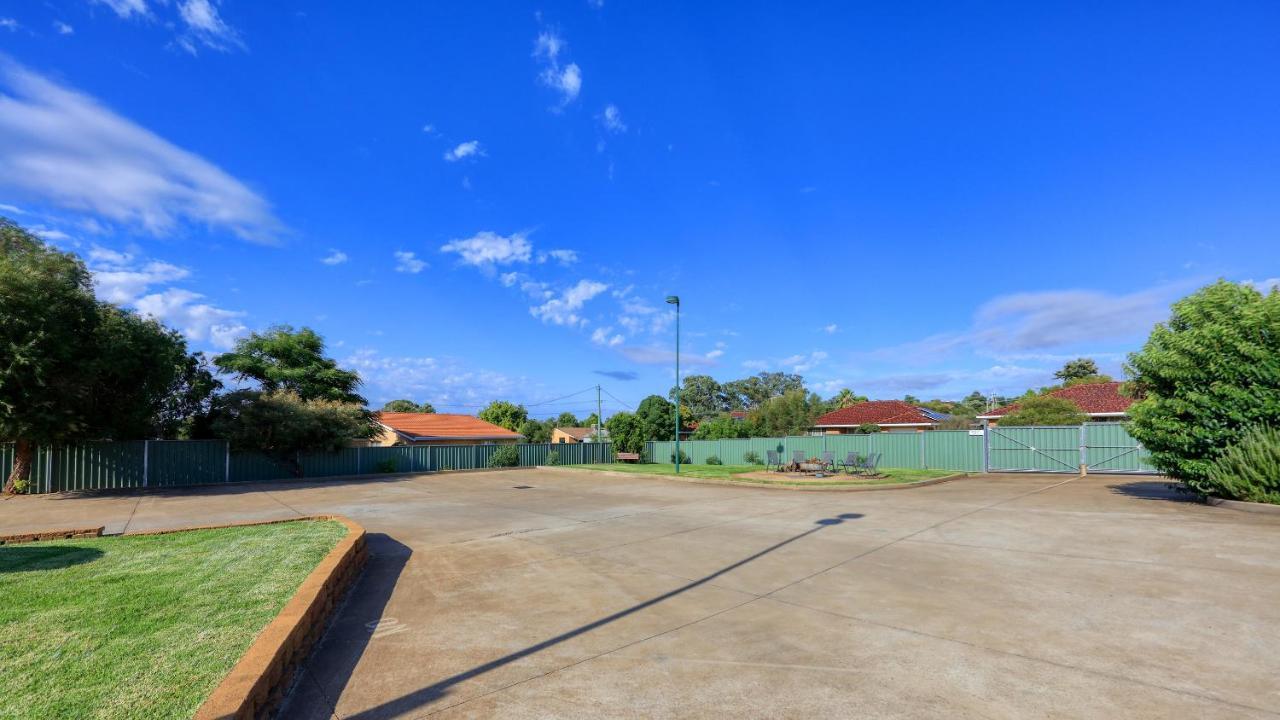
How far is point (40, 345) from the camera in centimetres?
1680

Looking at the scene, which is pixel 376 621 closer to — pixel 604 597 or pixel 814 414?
pixel 604 597

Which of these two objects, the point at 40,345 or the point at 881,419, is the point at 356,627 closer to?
the point at 40,345

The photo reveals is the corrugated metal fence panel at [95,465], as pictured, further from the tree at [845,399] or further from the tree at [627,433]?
the tree at [845,399]

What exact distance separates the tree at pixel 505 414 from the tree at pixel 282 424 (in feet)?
140

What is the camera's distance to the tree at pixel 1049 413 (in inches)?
1227

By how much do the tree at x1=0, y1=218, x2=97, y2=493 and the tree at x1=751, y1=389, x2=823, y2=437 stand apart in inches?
1608

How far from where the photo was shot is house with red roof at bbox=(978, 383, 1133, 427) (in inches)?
1303

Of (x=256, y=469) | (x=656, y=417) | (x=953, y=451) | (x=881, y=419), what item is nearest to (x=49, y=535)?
(x=256, y=469)

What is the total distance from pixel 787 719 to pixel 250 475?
27736mm

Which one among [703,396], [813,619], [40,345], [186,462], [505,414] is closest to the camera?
[813,619]

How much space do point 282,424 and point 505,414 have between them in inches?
1818

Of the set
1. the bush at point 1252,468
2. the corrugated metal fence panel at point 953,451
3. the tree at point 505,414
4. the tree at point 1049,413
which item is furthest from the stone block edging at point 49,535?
the tree at point 505,414

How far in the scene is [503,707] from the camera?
3.78 m

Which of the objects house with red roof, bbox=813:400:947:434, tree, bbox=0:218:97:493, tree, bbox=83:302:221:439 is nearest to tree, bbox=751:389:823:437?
house with red roof, bbox=813:400:947:434
